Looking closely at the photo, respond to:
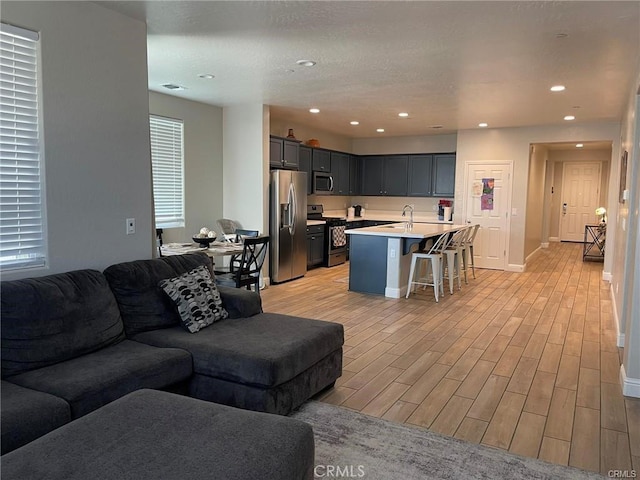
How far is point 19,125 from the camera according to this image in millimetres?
2871

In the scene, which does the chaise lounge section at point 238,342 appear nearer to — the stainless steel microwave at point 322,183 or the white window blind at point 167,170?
the white window blind at point 167,170

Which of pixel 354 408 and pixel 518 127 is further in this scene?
Answer: pixel 518 127

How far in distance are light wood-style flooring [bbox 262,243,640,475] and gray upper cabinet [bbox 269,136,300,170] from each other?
6.41 ft

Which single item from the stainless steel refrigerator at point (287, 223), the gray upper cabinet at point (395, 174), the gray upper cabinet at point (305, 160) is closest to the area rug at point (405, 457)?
the stainless steel refrigerator at point (287, 223)

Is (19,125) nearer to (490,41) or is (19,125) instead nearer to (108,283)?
(108,283)

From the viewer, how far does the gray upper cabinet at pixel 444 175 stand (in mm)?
9555

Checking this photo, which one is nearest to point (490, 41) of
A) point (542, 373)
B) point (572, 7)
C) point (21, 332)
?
point (572, 7)

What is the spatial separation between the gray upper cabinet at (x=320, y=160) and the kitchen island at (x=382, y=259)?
9.00 ft

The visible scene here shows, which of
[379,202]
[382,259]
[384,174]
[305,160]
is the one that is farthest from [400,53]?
[379,202]

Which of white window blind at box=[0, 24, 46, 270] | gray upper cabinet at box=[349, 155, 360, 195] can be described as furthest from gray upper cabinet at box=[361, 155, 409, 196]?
white window blind at box=[0, 24, 46, 270]

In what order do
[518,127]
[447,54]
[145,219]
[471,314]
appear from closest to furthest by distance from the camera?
[145,219], [447,54], [471,314], [518,127]

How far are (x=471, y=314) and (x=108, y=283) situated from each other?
414 cm

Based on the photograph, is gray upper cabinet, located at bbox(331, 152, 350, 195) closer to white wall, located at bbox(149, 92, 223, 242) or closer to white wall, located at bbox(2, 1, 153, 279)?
white wall, located at bbox(149, 92, 223, 242)

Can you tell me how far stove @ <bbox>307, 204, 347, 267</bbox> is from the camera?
8875 millimetres
